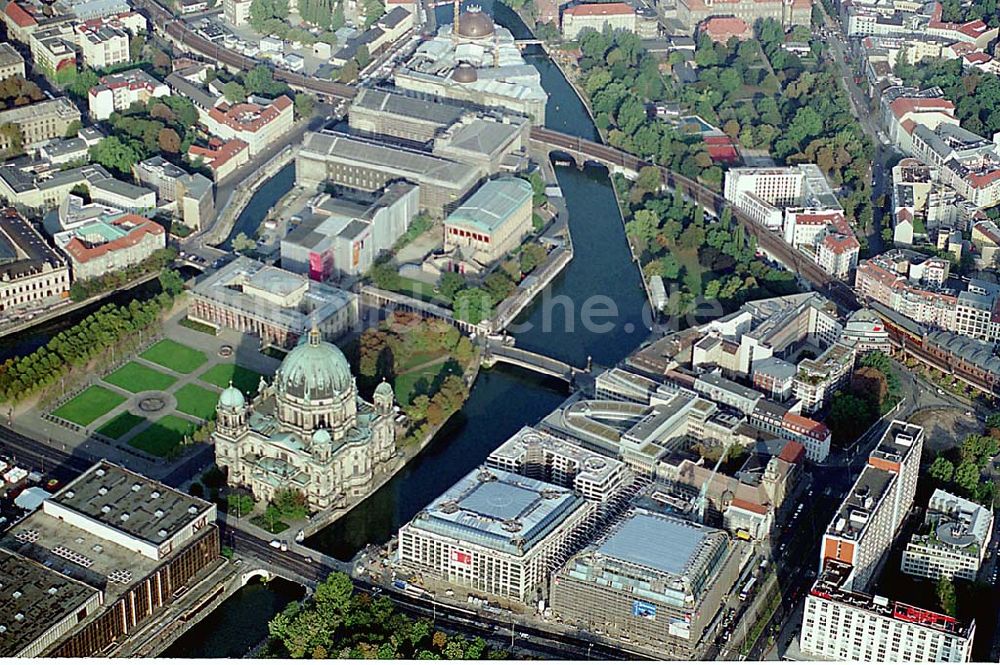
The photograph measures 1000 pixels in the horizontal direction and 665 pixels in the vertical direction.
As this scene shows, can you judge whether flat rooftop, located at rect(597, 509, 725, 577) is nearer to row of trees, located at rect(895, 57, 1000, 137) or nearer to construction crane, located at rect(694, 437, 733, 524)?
construction crane, located at rect(694, 437, 733, 524)

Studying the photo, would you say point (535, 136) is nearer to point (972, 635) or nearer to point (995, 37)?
point (995, 37)

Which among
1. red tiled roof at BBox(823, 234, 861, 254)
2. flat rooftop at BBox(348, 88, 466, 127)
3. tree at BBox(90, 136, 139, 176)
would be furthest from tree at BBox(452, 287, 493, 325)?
tree at BBox(90, 136, 139, 176)

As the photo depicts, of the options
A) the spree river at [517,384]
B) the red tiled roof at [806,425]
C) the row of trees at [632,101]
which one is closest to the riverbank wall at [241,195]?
the spree river at [517,384]

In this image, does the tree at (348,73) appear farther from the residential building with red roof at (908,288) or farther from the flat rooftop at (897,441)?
the flat rooftop at (897,441)

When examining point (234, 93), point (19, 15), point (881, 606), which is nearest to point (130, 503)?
point (881, 606)

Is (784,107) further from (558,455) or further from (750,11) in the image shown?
(558,455)

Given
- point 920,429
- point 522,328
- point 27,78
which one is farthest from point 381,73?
point 920,429
